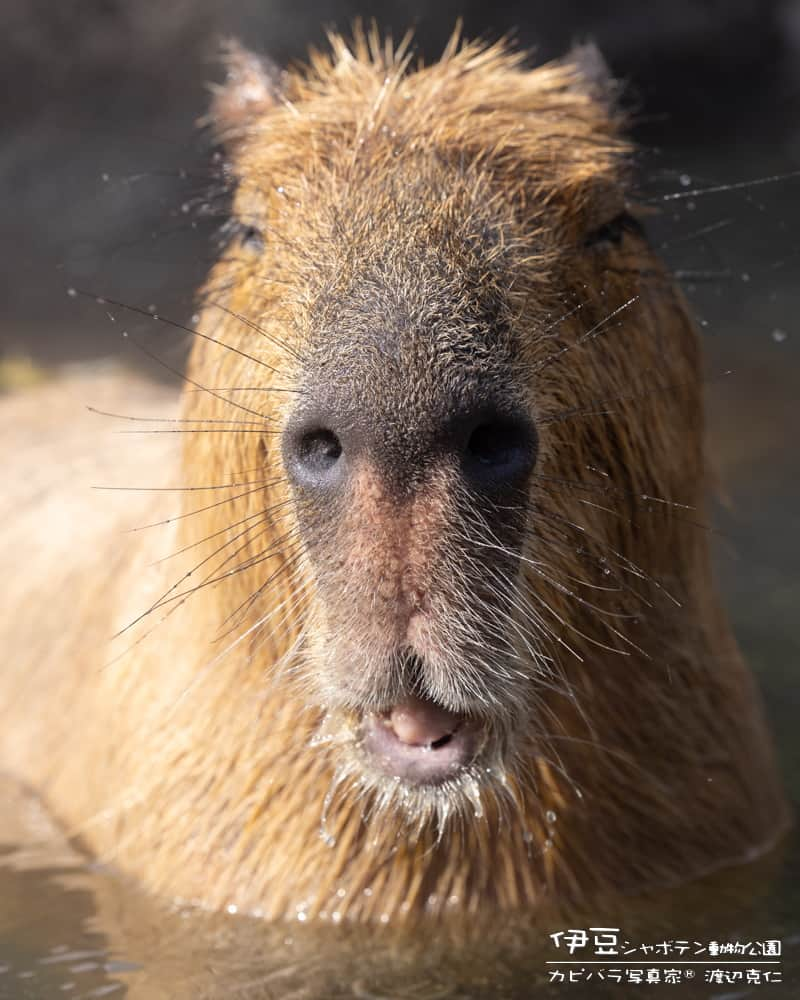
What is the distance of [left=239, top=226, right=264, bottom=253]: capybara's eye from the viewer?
10.7 feet

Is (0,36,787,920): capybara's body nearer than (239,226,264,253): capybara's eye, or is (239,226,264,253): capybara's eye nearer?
(0,36,787,920): capybara's body

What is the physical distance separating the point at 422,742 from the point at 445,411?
27.2 inches

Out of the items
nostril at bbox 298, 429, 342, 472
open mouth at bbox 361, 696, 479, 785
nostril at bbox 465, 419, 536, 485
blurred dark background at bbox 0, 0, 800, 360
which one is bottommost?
open mouth at bbox 361, 696, 479, 785

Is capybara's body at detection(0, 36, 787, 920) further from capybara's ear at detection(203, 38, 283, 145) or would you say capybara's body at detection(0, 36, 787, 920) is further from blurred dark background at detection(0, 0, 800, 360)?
blurred dark background at detection(0, 0, 800, 360)

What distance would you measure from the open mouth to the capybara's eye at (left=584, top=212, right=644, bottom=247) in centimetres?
113

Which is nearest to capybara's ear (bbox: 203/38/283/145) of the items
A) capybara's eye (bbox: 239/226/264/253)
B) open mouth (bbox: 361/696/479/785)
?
capybara's eye (bbox: 239/226/264/253)

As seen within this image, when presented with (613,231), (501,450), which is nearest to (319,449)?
(501,450)

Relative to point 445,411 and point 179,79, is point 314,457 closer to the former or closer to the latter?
point 445,411

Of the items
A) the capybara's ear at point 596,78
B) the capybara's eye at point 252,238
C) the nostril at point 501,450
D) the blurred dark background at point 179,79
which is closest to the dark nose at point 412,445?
the nostril at point 501,450

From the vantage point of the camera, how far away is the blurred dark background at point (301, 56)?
8242 millimetres

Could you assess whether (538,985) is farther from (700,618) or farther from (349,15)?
(349,15)

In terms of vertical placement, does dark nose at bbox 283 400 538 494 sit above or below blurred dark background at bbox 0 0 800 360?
below

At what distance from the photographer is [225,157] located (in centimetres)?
359

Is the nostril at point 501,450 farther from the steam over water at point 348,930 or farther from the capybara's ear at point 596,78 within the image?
the capybara's ear at point 596,78
